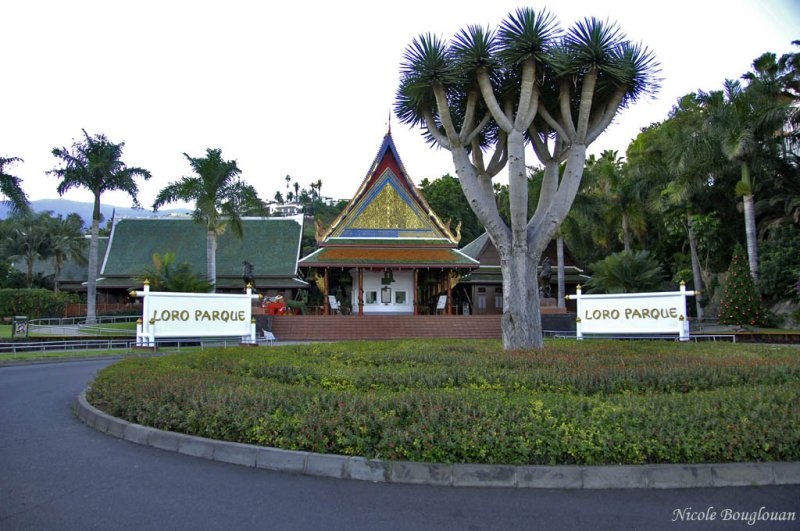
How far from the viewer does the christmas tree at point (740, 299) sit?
81.7ft

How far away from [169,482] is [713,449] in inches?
202

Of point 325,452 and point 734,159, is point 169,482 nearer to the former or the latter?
point 325,452

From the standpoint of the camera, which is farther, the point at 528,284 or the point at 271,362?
the point at 528,284

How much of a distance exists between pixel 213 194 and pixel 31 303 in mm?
13502

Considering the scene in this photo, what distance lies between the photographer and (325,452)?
5762 mm

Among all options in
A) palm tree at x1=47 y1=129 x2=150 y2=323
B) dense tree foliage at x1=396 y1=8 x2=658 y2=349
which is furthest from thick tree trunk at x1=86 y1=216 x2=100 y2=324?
dense tree foliage at x1=396 y1=8 x2=658 y2=349

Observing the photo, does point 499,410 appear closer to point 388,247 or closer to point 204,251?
point 388,247

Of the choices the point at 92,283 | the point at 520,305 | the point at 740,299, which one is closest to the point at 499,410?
the point at 520,305

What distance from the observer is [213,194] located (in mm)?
30688

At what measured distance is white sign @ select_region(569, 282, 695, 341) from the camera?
58.7ft

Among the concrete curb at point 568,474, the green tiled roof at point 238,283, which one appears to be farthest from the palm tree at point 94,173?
the concrete curb at point 568,474

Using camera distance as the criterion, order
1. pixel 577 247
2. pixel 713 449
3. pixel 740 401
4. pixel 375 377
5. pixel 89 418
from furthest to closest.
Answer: pixel 577 247, pixel 375 377, pixel 89 418, pixel 740 401, pixel 713 449

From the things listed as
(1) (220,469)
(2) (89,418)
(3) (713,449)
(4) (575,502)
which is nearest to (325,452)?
(1) (220,469)

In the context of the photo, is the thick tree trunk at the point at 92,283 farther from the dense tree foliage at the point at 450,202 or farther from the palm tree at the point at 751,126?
the palm tree at the point at 751,126
